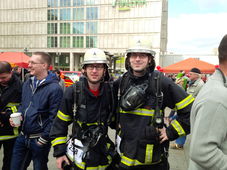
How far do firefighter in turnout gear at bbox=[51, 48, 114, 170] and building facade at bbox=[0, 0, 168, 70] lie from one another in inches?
1720

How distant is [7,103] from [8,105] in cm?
3

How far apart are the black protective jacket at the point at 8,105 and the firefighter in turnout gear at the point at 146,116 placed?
176 cm

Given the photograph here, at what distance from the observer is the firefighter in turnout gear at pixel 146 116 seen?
6.28 feet

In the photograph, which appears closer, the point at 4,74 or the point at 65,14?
the point at 4,74

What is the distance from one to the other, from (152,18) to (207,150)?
48.0 meters

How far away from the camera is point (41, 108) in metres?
2.52

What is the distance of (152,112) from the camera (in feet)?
6.45

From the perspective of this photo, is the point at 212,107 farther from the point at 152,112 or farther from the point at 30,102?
the point at 30,102

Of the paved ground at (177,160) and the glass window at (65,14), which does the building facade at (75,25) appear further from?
the paved ground at (177,160)

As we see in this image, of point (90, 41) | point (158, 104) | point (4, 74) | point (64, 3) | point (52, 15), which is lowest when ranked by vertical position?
point (158, 104)

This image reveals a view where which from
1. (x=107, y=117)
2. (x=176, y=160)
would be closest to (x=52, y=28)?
(x=176, y=160)

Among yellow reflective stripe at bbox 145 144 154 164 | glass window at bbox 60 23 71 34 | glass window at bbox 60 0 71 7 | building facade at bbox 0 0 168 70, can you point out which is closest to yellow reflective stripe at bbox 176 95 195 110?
yellow reflective stripe at bbox 145 144 154 164

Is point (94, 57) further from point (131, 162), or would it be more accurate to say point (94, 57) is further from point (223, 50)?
point (223, 50)

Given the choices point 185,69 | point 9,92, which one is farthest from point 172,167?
point 185,69
